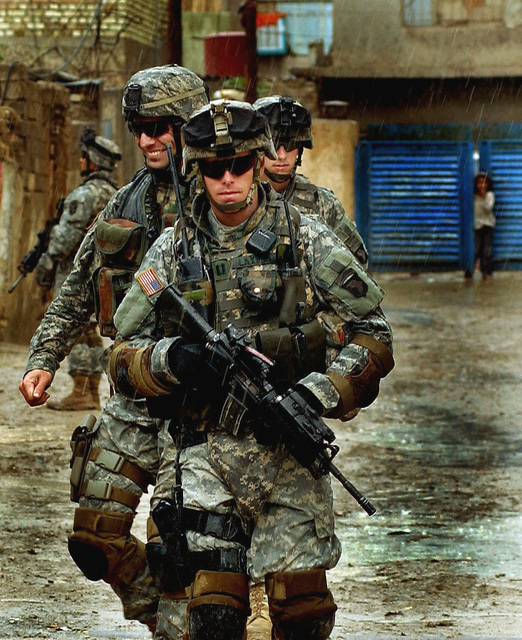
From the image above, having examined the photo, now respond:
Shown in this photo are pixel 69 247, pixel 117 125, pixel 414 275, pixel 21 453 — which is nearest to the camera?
pixel 21 453

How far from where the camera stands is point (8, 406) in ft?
31.2

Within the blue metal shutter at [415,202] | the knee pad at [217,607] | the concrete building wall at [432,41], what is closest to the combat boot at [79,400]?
the knee pad at [217,607]

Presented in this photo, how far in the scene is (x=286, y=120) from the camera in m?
5.97

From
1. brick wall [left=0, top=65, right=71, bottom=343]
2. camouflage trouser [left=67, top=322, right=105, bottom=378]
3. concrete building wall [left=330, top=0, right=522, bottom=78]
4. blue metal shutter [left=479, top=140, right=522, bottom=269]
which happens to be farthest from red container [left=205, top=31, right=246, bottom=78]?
camouflage trouser [left=67, top=322, right=105, bottom=378]

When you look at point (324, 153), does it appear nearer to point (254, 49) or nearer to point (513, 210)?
point (254, 49)

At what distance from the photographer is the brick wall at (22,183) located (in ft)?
39.5

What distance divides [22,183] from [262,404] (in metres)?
8.89

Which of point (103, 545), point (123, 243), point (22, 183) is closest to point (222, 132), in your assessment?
point (123, 243)

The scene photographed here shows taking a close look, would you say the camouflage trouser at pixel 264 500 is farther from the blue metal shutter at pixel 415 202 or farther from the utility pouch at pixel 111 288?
the blue metal shutter at pixel 415 202

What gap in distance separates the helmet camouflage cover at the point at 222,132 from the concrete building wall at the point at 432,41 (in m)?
18.9

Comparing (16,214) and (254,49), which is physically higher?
(254,49)

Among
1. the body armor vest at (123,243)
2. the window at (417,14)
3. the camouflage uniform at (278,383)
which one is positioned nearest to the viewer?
the camouflage uniform at (278,383)

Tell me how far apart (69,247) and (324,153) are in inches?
382

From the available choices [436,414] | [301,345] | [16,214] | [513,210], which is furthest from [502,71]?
[301,345]
